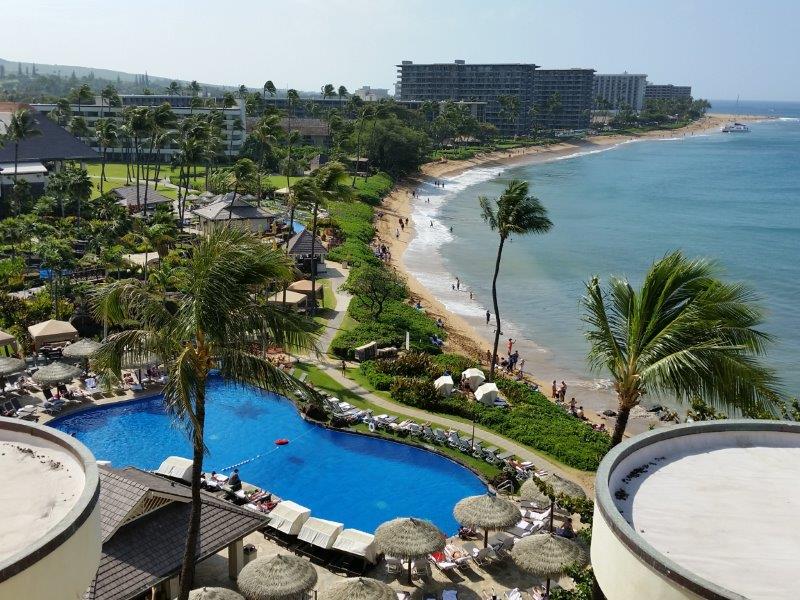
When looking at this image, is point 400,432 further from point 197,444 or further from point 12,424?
point 12,424

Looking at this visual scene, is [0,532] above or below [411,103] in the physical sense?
below

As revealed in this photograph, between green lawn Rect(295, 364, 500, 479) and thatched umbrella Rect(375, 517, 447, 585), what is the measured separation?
6.03m

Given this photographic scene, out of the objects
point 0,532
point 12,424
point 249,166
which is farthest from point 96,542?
point 249,166

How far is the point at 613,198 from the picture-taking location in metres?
97.2

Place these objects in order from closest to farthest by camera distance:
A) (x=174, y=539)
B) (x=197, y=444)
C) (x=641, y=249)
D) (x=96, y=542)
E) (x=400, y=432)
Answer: (x=96, y=542), (x=197, y=444), (x=174, y=539), (x=400, y=432), (x=641, y=249)

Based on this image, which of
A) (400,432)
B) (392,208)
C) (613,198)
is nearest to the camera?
(400,432)

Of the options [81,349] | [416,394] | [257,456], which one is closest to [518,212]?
[416,394]

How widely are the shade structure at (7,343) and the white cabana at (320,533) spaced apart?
16849 mm

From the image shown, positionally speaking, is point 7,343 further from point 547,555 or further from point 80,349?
point 547,555

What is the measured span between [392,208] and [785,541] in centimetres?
7422

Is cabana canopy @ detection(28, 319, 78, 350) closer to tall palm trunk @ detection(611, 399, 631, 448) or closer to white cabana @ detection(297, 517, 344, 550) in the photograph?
white cabana @ detection(297, 517, 344, 550)

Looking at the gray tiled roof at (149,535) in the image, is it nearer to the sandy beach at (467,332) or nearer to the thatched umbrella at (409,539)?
the thatched umbrella at (409,539)

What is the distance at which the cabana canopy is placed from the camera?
3071cm

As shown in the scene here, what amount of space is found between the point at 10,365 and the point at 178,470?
10348 mm
